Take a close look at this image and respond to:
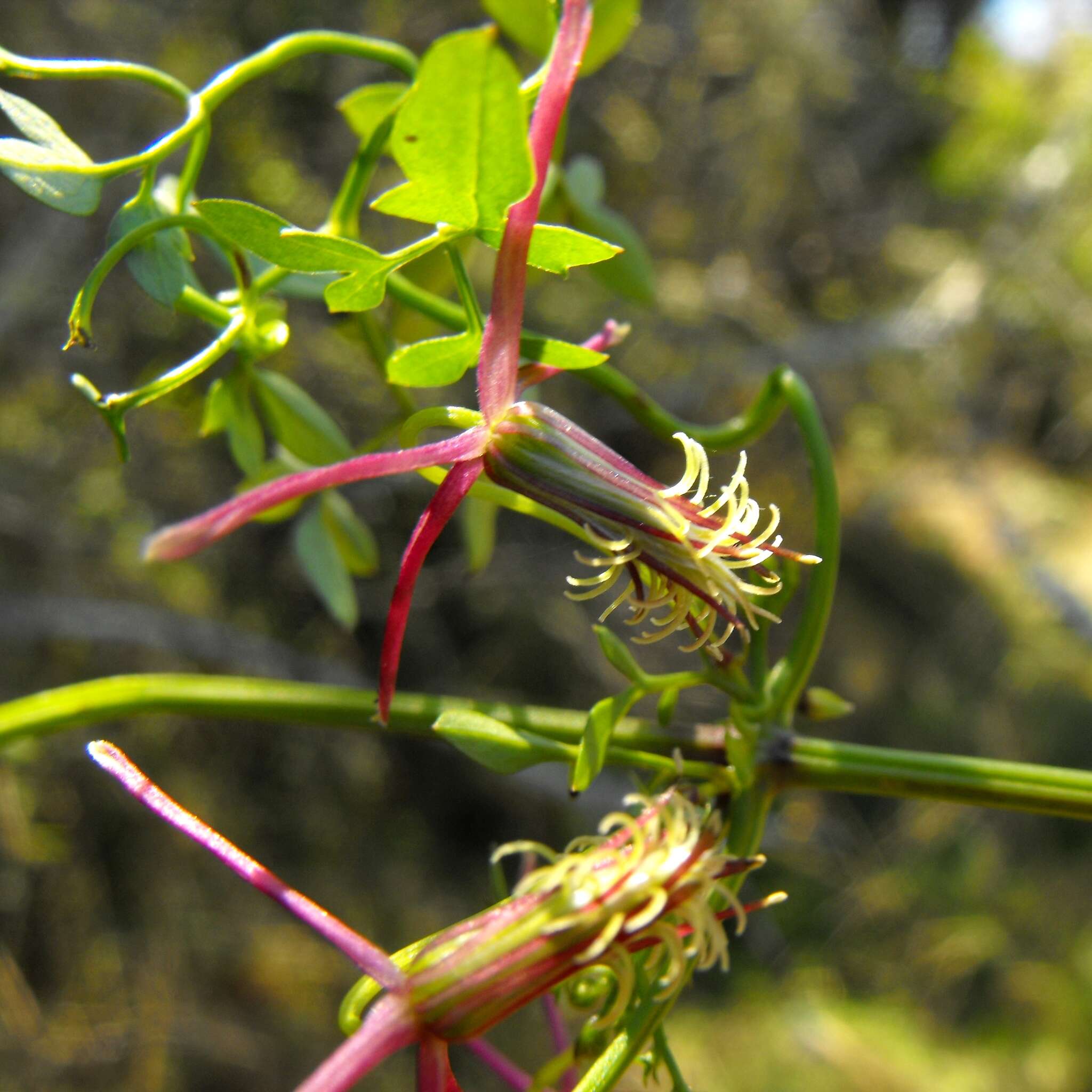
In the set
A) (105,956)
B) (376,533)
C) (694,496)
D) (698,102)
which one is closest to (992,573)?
(698,102)

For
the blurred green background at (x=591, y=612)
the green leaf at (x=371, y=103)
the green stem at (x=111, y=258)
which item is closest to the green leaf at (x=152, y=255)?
the green stem at (x=111, y=258)

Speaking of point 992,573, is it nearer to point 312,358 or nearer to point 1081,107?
point 1081,107

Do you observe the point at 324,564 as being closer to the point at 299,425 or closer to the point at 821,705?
the point at 299,425

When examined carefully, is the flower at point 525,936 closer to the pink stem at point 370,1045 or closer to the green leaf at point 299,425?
the pink stem at point 370,1045

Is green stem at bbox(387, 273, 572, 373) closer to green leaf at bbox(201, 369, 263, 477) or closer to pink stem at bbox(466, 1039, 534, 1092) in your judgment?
green leaf at bbox(201, 369, 263, 477)

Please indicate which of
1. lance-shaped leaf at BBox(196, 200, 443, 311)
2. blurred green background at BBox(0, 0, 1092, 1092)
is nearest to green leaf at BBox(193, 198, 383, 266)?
lance-shaped leaf at BBox(196, 200, 443, 311)
